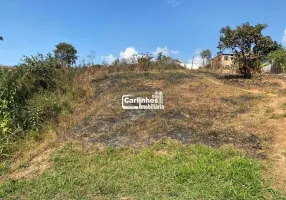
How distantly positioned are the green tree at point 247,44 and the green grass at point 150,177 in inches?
272

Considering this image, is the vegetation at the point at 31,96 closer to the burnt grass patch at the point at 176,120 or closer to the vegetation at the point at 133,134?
the vegetation at the point at 133,134

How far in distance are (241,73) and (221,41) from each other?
170 cm

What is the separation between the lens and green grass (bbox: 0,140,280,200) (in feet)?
9.75

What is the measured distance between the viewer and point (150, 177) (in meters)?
3.37

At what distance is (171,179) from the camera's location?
129 inches

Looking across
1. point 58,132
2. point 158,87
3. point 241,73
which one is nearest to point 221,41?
point 241,73

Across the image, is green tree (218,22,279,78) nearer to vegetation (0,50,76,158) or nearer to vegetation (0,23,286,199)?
vegetation (0,23,286,199)

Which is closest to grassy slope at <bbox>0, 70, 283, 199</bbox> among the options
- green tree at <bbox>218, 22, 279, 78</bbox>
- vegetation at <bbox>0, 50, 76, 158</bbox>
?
vegetation at <bbox>0, 50, 76, 158</bbox>

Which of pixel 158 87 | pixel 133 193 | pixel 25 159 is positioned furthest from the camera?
pixel 158 87

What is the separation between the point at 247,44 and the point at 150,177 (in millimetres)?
8317

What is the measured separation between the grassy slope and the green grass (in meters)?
0.01

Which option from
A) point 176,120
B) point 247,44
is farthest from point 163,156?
point 247,44

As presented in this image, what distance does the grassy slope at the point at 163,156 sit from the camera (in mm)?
3074

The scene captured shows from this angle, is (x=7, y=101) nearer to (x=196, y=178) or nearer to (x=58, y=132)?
(x=58, y=132)
